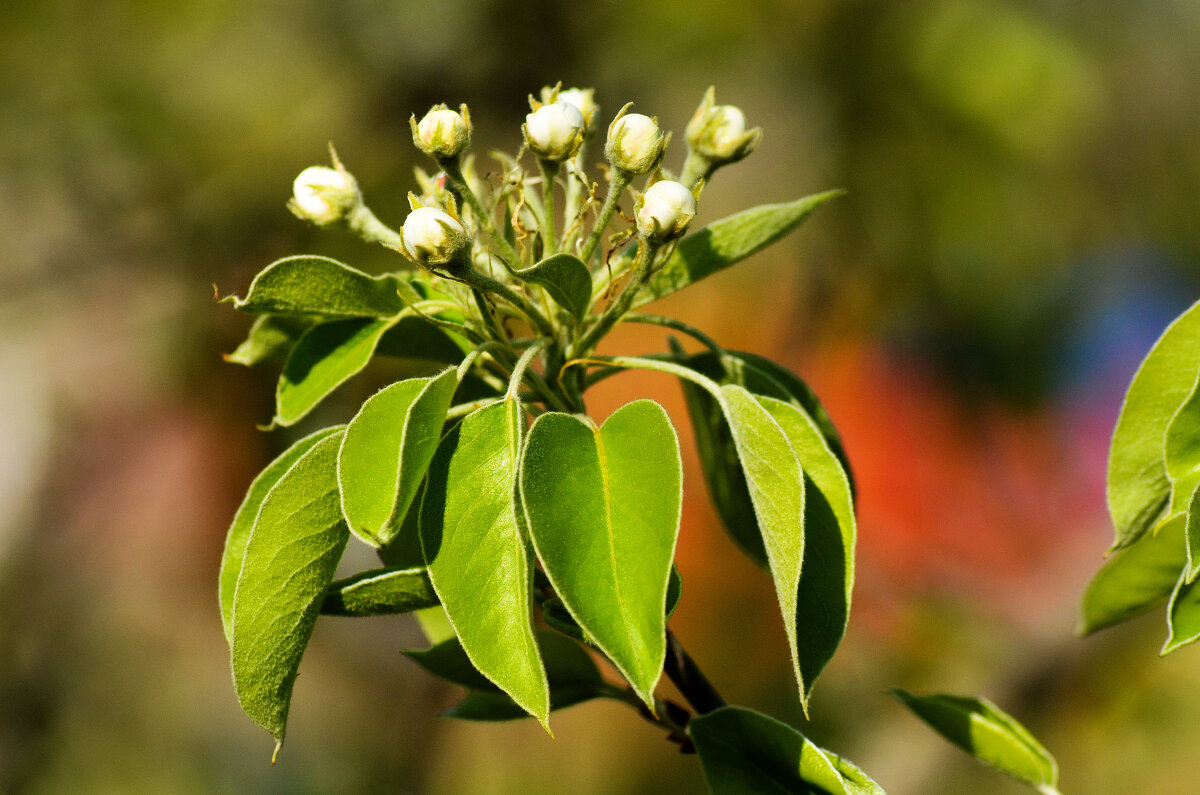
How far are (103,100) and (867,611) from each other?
350cm

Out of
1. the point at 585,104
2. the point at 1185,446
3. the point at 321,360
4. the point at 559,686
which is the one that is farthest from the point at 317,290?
the point at 1185,446

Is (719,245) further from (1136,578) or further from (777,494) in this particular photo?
(1136,578)

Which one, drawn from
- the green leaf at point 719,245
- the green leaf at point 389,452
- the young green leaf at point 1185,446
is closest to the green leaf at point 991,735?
the young green leaf at point 1185,446

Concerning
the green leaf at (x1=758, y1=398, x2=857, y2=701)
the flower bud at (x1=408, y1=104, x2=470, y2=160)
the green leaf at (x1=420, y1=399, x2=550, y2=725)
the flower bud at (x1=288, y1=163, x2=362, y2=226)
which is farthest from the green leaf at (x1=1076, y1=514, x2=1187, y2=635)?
the flower bud at (x1=288, y1=163, x2=362, y2=226)

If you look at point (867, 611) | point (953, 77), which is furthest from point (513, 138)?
point (867, 611)

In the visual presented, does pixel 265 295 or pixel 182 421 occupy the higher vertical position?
pixel 182 421

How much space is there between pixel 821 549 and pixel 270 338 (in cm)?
52

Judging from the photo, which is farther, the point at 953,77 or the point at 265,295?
the point at 953,77

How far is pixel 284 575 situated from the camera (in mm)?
644

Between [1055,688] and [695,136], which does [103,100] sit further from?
[1055,688]

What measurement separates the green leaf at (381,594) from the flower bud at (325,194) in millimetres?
328

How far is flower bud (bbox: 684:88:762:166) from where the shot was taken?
81 centimetres

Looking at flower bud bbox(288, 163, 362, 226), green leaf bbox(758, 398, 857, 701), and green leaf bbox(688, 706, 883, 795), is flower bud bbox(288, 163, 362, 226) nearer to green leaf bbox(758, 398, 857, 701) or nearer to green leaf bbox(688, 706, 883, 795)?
green leaf bbox(758, 398, 857, 701)

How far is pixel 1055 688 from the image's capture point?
2.29 metres
